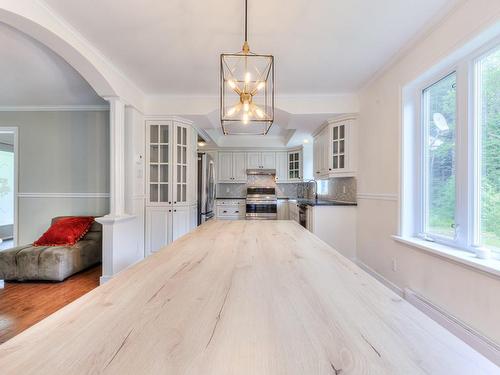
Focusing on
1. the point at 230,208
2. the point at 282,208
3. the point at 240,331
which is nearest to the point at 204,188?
the point at 230,208

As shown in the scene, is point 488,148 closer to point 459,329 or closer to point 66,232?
point 459,329

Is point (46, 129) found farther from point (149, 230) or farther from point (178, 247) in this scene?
point (178, 247)

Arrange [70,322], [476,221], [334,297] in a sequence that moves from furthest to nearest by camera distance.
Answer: [476,221], [334,297], [70,322]

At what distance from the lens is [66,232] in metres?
3.46

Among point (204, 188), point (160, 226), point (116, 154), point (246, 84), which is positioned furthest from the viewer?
point (204, 188)

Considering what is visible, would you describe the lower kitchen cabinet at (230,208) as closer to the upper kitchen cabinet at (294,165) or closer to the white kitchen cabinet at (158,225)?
the upper kitchen cabinet at (294,165)

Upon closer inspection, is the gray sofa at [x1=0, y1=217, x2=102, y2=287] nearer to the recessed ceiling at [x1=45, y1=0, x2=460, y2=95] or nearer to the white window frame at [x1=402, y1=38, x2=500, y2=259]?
the recessed ceiling at [x1=45, y1=0, x2=460, y2=95]

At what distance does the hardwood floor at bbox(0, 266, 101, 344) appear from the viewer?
2178 millimetres

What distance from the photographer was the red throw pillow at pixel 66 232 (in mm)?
3402

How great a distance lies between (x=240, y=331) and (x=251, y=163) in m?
5.90

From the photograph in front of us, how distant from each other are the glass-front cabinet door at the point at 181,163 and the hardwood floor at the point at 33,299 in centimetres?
148

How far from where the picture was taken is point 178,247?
1.42 metres

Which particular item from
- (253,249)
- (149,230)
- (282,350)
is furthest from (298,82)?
(282,350)

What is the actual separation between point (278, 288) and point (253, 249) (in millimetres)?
545
